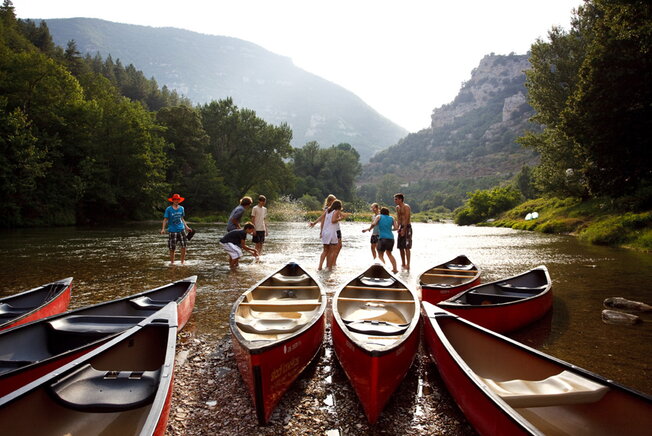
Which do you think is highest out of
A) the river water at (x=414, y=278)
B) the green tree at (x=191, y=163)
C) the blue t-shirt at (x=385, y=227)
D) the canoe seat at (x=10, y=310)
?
the green tree at (x=191, y=163)

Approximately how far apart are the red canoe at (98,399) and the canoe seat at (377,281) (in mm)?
4441

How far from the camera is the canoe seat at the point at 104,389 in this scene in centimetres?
309

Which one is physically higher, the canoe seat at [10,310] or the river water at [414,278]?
the canoe seat at [10,310]

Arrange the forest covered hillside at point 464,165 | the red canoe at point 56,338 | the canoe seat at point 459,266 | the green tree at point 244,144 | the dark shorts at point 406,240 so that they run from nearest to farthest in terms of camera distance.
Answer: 1. the red canoe at point 56,338
2. the canoe seat at point 459,266
3. the dark shorts at point 406,240
4. the green tree at point 244,144
5. the forest covered hillside at point 464,165

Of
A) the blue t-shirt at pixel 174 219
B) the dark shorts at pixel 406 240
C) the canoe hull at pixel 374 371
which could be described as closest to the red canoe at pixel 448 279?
the dark shorts at pixel 406 240

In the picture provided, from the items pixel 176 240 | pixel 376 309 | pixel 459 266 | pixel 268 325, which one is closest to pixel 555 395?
pixel 376 309

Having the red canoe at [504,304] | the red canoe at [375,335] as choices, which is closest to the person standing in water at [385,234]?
the red canoe at [375,335]

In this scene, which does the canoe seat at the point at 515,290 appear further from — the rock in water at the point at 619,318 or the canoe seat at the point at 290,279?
the canoe seat at the point at 290,279

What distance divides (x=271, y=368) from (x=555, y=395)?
8.60 ft

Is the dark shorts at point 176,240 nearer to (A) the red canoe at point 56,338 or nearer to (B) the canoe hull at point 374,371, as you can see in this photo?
(A) the red canoe at point 56,338

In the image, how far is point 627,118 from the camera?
14.1 metres

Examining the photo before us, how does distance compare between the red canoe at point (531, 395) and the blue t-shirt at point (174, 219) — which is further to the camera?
the blue t-shirt at point (174, 219)

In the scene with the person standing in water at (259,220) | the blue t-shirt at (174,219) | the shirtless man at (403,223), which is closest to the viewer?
the shirtless man at (403,223)

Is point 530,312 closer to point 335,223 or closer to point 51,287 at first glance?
point 335,223
